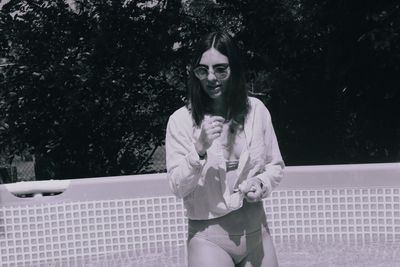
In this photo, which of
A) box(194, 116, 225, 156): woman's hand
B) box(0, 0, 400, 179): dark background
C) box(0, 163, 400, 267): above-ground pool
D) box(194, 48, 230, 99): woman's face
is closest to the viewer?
box(194, 116, 225, 156): woman's hand

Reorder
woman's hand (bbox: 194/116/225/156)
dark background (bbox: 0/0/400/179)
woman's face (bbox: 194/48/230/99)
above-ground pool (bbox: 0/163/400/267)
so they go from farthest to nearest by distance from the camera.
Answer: dark background (bbox: 0/0/400/179)
above-ground pool (bbox: 0/163/400/267)
woman's face (bbox: 194/48/230/99)
woman's hand (bbox: 194/116/225/156)

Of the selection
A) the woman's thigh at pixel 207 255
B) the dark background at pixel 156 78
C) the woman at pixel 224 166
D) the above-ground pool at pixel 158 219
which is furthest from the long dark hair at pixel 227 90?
the dark background at pixel 156 78

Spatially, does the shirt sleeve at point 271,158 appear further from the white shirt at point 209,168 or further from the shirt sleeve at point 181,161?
the shirt sleeve at point 181,161

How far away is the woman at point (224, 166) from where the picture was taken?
1529 mm

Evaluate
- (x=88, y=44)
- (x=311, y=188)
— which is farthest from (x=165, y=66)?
(x=311, y=188)

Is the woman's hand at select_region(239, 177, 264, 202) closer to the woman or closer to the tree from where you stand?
the woman

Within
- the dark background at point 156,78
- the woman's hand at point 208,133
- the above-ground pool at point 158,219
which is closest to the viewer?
the woman's hand at point 208,133

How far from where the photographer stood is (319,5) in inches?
199

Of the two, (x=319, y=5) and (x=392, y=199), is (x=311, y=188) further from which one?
(x=319, y=5)

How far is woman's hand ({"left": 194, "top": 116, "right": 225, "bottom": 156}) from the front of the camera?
1438mm

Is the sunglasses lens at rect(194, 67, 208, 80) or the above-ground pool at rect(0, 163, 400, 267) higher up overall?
the sunglasses lens at rect(194, 67, 208, 80)

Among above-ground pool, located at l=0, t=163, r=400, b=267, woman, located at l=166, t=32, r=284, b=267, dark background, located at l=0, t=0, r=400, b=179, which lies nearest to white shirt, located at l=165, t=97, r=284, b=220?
woman, located at l=166, t=32, r=284, b=267

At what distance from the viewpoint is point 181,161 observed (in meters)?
1.52

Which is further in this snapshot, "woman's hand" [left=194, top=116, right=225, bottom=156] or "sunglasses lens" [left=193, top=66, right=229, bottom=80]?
"sunglasses lens" [left=193, top=66, right=229, bottom=80]
